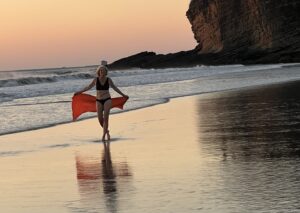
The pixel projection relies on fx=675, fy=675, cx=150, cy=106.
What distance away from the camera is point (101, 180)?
782 centimetres

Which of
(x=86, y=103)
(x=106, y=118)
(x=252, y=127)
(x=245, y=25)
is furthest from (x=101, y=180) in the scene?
(x=245, y=25)

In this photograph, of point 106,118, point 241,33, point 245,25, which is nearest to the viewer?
point 106,118

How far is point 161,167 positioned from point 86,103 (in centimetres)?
580

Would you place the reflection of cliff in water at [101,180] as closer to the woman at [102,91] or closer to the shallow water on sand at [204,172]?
the shallow water on sand at [204,172]

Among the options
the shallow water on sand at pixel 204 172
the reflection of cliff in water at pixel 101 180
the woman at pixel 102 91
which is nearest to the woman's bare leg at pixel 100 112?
the woman at pixel 102 91

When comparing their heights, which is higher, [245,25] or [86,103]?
[245,25]

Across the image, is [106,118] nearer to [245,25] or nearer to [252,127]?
[252,127]

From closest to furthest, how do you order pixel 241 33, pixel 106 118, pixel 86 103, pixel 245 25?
pixel 106 118, pixel 86 103, pixel 245 25, pixel 241 33

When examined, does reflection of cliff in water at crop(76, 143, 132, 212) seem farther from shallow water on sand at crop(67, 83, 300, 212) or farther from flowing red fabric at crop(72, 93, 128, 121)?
flowing red fabric at crop(72, 93, 128, 121)

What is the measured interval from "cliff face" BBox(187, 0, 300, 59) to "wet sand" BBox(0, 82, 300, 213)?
6842 cm

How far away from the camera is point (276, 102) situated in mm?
18047

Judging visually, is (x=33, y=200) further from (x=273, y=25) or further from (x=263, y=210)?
(x=273, y=25)

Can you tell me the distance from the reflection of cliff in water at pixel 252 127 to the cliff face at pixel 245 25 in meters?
63.4

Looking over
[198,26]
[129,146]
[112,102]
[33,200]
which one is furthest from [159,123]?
[198,26]
